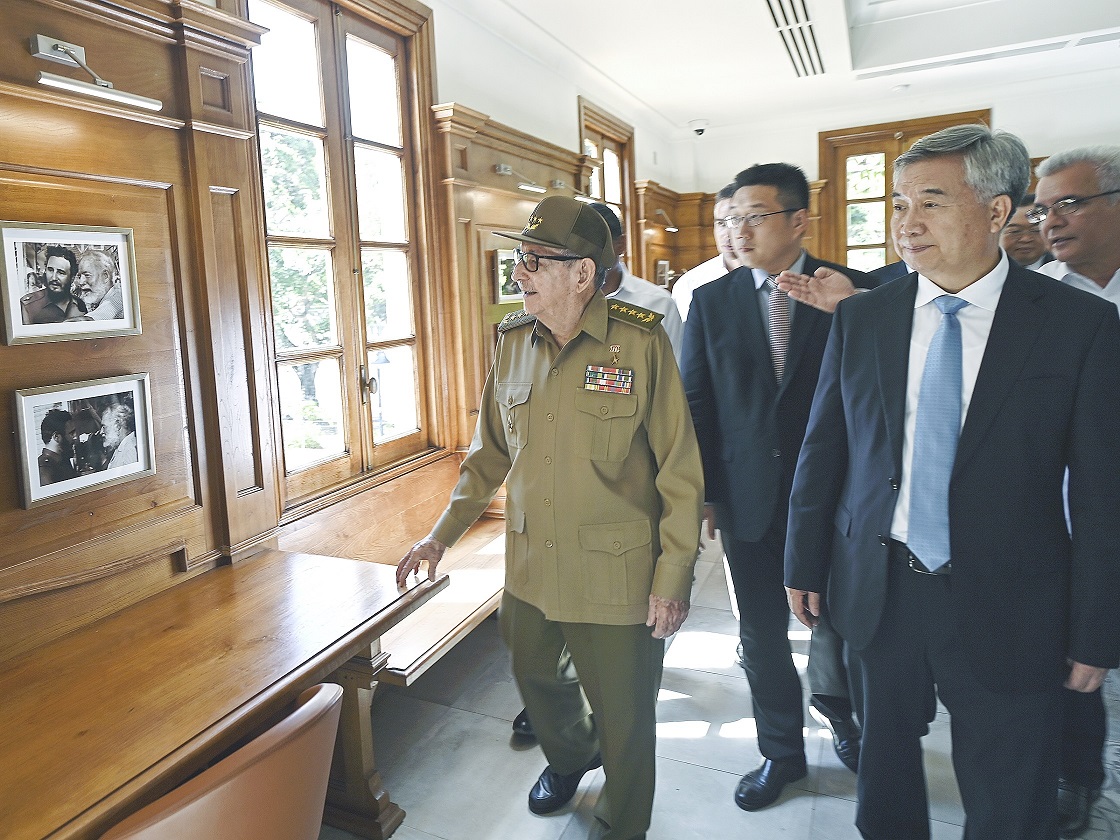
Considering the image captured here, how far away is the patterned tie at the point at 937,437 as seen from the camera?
1.44 meters

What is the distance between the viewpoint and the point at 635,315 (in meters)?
1.89

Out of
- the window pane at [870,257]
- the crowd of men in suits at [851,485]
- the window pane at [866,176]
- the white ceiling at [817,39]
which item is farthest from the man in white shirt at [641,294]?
the window pane at [866,176]

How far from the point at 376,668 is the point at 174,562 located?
69 cm

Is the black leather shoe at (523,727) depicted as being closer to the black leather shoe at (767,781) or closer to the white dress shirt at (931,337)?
the black leather shoe at (767,781)

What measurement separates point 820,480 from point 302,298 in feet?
7.04

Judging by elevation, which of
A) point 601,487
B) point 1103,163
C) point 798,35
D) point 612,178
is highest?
point 798,35

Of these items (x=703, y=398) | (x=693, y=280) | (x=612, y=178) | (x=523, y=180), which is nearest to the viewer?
(x=703, y=398)

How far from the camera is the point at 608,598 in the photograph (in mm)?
1809

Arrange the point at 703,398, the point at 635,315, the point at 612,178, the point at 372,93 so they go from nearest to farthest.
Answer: the point at 635,315 → the point at 703,398 → the point at 372,93 → the point at 612,178

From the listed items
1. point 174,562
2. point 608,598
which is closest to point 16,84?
point 174,562

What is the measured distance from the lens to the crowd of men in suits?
1385mm

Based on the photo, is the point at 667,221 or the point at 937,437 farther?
the point at 667,221

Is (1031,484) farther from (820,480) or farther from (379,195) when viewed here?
(379,195)

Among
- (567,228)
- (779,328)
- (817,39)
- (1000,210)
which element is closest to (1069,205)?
(779,328)
